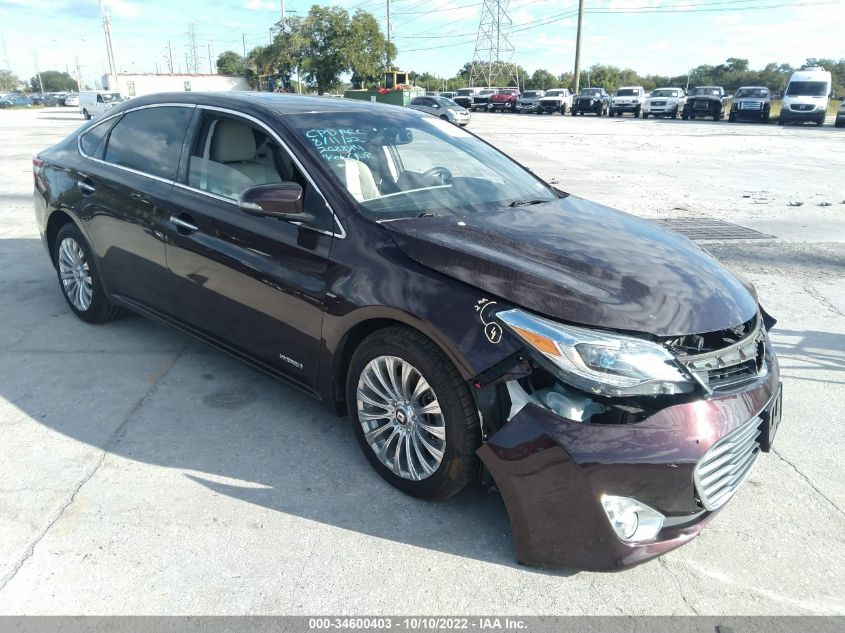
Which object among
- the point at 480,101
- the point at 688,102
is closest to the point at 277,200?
the point at 688,102

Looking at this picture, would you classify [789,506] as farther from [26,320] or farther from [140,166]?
[26,320]

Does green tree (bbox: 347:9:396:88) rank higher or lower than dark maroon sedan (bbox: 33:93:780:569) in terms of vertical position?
higher

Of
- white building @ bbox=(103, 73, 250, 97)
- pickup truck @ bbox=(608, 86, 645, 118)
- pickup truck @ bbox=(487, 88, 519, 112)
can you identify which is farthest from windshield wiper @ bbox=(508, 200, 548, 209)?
white building @ bbox=(103, 73, 250, 97)

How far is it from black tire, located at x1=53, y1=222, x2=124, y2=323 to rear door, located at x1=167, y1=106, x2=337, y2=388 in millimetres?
1187

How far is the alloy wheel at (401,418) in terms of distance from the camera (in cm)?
283

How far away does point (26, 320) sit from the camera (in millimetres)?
5262

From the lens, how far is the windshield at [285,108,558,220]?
3.37 metres

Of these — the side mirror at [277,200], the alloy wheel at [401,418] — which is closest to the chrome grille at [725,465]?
the alloy wheel at [401,418]

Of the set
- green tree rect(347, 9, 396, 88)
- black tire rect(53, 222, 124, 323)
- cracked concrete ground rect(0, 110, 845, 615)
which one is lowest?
cracked concrete ground rect(0, 110, 845, 615)

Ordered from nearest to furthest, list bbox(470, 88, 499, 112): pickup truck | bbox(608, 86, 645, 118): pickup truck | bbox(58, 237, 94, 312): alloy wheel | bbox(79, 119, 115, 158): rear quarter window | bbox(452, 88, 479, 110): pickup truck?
1. bbox(79, 119, 115, 158): rear quarter window
2. bbox(58, 237, 94, 312): alloy wheel
3. bbox(608, 86, 645, 118): pickup truck
4. bbox(452, 88, 479, 110): pickup truck
5. bbox(470, 88, 499, 112): pickup truck

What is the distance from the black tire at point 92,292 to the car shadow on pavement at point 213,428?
0.11 m

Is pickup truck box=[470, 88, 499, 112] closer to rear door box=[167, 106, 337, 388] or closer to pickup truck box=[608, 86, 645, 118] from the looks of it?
pickup truck box=[608, 86, 645, 118]

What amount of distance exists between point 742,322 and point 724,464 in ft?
2.04

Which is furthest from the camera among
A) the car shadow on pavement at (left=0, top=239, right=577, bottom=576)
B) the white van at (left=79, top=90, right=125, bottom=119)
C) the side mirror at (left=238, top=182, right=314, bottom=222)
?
the white van at (left=79, top=90, right=125, bottom=119)
